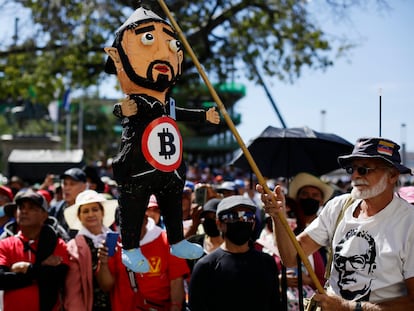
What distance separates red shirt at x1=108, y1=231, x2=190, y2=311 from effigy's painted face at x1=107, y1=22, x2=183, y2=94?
177 centimetres

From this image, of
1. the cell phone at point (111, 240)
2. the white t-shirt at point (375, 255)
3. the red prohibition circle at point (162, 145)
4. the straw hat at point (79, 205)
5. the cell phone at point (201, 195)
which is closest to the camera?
the red prohibition circle at point (162, 145)

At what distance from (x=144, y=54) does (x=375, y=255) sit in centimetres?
149

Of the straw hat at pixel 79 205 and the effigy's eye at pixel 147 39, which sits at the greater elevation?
the effigy's eye at pixel 147 39

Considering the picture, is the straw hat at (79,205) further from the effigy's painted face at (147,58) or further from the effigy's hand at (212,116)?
the effigy's painted face at (147,58)

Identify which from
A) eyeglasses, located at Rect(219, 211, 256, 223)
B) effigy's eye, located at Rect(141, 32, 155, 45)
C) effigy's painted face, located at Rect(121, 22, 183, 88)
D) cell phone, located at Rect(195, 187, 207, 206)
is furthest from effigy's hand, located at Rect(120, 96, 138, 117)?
cell phone, located at Rect(195, 187, 207, 206)

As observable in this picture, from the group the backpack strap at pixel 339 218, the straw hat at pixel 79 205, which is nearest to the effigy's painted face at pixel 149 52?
the backpack strap at pixel 339 218

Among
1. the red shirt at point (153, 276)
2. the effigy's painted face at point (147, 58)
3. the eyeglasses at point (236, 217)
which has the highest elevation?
the effigy's painted face at point (147, 58)

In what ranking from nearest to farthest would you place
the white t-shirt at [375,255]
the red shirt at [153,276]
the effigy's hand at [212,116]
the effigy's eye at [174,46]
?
1. the effigy's eye at [174,46]
2. the effigy's hand at [212,116]
3. the white t-shirt at [375,255]
4. the red shirt at [153,276]

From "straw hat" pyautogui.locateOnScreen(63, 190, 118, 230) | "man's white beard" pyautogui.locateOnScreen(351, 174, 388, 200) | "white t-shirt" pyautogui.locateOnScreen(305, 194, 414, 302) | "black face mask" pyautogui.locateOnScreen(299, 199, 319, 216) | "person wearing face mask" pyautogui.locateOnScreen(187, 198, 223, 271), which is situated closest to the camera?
"white t-shirt" pyautogui.locateOnScreen(305, 194, 414, 302)

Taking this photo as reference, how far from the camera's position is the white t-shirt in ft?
8.89

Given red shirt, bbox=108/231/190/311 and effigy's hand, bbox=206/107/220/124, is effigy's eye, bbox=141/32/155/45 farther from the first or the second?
red shirt, bbox=108/231/190/311

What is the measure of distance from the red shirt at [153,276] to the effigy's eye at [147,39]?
1.90 m

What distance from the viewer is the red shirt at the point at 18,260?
12.8 ft

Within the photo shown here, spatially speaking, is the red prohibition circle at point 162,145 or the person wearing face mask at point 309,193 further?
the person wearing face mask at point 309,193
